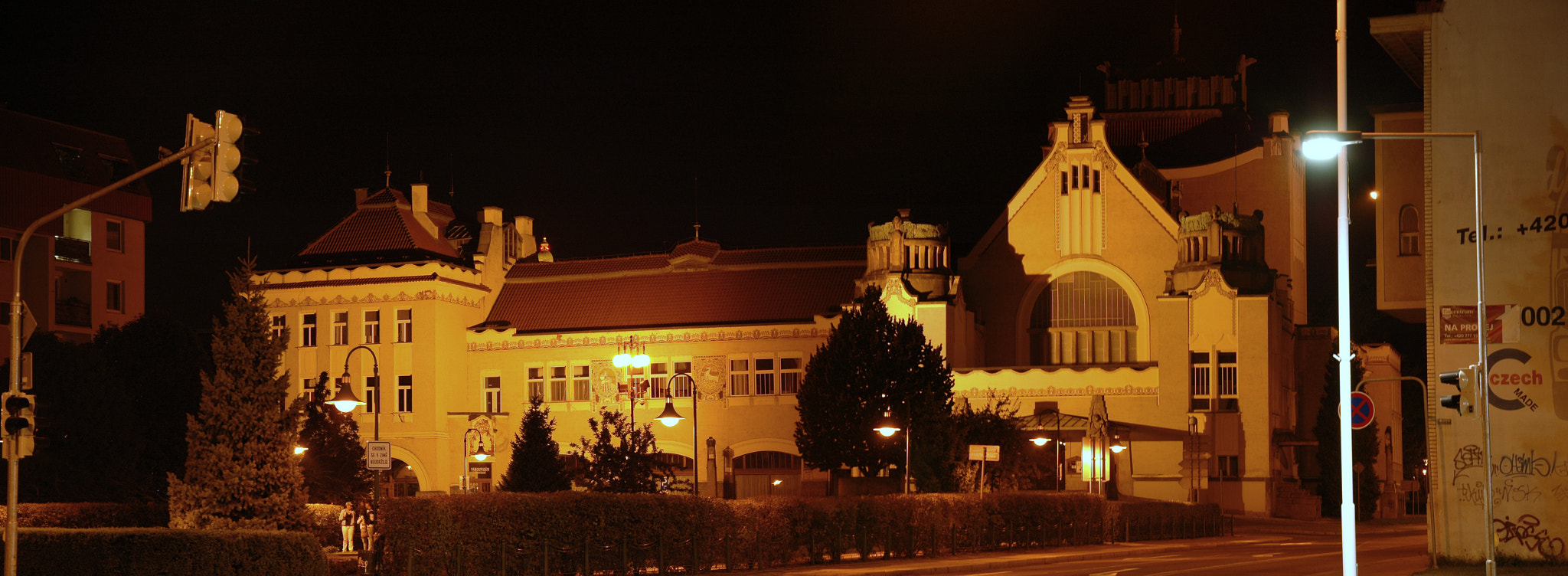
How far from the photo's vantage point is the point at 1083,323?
74.1 meters

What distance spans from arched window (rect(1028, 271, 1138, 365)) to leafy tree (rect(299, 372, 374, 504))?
1270 inches

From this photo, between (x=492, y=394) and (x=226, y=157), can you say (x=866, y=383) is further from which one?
(x=226, y=157)

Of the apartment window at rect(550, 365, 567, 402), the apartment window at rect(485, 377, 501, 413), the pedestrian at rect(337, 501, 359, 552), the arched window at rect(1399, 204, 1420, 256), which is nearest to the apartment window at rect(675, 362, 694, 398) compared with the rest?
the apartment window at rect(550, 365, 567, 402)

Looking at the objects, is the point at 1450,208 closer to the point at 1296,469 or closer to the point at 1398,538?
the point at 1398,538

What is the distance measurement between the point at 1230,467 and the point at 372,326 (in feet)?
133

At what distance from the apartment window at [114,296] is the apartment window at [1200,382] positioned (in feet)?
155

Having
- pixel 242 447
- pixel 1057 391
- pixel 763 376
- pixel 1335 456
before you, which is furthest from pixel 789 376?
pixel 242 447

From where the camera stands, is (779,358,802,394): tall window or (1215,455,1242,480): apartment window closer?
(1215,455,1242,480): apartment window

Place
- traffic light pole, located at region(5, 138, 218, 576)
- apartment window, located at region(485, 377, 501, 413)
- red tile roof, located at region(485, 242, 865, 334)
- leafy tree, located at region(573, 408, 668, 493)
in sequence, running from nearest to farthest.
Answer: traffic light pole, located at region(5, 138, 218, 576) < leafy tree, located at region(573, 408, 668, 493) < red tile roof, located at region(485, 242, 865, 334) < apartment window, located at region(485, 377, 501, 413)

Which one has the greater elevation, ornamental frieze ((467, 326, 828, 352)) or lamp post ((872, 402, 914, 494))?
ornamental frieze ((467, 326, 828, 352))

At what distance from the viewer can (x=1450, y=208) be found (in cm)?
3119

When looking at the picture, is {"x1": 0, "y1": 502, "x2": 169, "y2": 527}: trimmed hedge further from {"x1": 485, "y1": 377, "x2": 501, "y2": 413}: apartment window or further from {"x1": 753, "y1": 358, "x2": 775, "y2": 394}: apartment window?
{"x1": 485, "y1": 377, "x2": 501, "y2": 413}: apartment window

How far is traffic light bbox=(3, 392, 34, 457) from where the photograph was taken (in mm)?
22484

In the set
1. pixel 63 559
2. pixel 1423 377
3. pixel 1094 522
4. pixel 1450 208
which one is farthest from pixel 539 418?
pixel 1423 377
